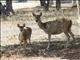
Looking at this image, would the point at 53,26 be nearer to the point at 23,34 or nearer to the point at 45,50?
the point at 45,50

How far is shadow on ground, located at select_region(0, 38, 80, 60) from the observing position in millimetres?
10981

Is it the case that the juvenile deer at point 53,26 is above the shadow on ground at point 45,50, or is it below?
above

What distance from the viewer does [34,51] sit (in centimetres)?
1156

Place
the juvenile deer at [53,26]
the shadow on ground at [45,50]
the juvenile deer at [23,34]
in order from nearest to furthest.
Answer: the shadow on ground at [45,50] < the juvenile deer at [53,26] < the juvenile deer at [23,34]

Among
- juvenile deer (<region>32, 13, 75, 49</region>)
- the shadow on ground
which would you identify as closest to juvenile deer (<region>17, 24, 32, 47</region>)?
the shadow on ground

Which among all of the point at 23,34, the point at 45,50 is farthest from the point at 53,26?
the point at 23,34

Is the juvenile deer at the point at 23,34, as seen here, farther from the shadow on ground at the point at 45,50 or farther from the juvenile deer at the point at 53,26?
the juvenile deer at the point at 53,26


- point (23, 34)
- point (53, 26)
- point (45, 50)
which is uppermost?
point (53, 26)

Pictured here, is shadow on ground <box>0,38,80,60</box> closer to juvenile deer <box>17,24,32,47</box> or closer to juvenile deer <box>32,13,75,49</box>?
juvenile deer <box>17,24,32,47</box>

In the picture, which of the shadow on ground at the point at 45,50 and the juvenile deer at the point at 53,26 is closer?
the shadow on ground at the point at 45,50

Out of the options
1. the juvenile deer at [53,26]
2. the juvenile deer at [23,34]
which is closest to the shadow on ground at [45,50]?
the juvenile deer at [23,34]

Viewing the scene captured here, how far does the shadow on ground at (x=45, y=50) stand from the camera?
432 inches

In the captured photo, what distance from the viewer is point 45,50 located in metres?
11.7

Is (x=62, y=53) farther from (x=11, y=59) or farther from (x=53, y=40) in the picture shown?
(x=53, y=40)
